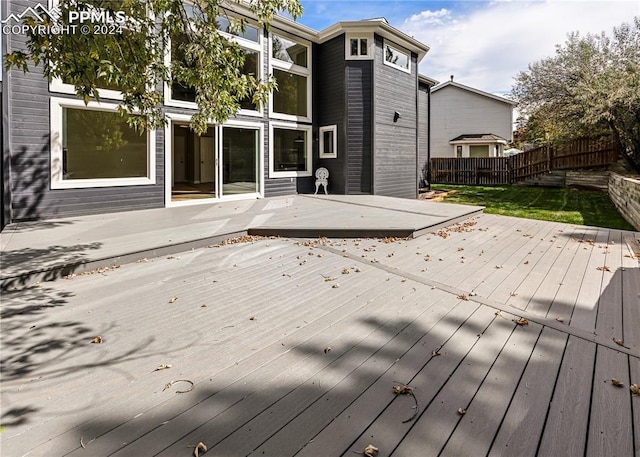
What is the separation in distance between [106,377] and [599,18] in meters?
17.1

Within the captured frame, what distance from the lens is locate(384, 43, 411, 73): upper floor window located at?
37.1 ft

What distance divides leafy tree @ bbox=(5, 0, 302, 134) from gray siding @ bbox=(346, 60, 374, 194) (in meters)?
6.41

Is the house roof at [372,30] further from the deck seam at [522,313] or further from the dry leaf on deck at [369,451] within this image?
the dry leaf on deck at [369,451]

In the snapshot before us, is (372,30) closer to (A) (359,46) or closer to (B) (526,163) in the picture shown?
(A) (359,46)

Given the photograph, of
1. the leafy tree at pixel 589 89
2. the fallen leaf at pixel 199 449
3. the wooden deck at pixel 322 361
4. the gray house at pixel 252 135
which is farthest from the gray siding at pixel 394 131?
the fallen leaf at pixel 199 449

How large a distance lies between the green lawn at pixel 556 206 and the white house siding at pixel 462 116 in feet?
28.3

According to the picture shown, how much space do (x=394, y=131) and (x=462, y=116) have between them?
42.6ft

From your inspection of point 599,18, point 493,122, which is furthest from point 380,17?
point 493,122

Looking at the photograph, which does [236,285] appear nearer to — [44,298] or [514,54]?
[44,298]

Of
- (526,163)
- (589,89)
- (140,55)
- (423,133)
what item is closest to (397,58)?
(423,133)

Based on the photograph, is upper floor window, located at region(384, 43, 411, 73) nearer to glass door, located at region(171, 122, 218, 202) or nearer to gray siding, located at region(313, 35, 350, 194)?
gray siding, located at region(313, 35, 350, 194)

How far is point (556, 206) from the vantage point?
10484 mm

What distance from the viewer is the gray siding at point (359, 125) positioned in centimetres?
1078

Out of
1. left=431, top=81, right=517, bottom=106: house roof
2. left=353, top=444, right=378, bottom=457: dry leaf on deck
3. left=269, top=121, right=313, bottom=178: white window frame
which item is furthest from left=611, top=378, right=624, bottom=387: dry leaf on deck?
left=431, top=81, right=517, bottom=106: house roof
